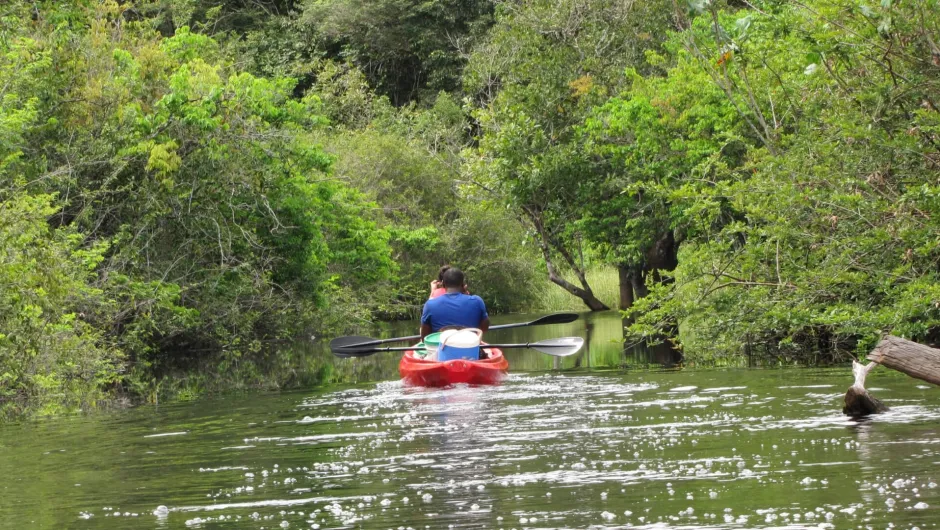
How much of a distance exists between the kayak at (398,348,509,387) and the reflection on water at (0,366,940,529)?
51.2 inches

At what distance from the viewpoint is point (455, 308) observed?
16828mm

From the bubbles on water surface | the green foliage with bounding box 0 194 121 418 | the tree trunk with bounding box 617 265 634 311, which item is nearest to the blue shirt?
the bubbles on water surface

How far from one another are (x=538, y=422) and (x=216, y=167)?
54.0 feet

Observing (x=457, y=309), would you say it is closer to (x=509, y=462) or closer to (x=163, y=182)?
(x=509, y=462)

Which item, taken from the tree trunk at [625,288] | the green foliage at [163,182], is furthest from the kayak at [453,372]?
the tree trunk at [625,288]

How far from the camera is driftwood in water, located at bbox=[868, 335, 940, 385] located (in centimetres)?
880

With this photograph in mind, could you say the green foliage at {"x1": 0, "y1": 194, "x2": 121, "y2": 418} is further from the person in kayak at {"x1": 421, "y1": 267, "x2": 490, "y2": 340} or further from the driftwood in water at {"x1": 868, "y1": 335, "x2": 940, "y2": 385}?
the driftwood in water at {"x1": 868, "y1": 335, "x2": 940, "y2": 385}

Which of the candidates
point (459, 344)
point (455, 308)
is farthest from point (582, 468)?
point (455, 308)

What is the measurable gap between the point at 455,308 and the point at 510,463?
8057 mm

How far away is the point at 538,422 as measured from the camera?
11.6m

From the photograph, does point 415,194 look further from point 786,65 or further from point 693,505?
point 693,505

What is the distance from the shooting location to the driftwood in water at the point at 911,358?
880 cm

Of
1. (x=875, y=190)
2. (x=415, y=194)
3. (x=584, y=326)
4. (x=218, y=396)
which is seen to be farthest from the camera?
(x=415, y=194)

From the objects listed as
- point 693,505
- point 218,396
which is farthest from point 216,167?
point 693,505
